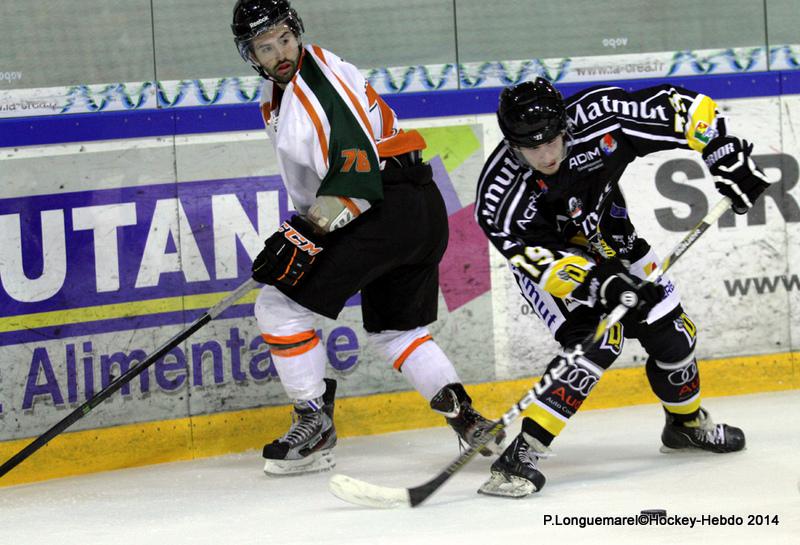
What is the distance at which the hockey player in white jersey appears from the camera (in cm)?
343

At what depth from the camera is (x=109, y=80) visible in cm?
409

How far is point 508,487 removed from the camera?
3152 mm

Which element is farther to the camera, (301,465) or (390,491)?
(301,465)

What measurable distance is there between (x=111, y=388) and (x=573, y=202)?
1.45 meters

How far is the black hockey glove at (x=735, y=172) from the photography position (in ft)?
10.4

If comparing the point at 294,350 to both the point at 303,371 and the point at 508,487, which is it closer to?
the point at 303,371

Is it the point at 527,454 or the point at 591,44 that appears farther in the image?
the point at 591,44

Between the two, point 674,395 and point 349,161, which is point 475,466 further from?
point 349,161

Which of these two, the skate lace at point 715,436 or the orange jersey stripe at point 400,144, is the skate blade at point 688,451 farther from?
the orange jersey stripe at point 400,144

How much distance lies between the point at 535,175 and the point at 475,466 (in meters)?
0.90

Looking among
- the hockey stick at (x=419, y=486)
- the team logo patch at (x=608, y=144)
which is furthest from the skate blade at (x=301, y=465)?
the team logo patch at (x=608, y=144)

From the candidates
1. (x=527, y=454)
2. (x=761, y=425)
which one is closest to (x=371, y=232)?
(x=527, y=454)

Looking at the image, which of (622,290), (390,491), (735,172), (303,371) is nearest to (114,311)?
(303,371)

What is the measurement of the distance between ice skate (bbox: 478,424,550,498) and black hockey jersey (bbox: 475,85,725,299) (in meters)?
0.40
